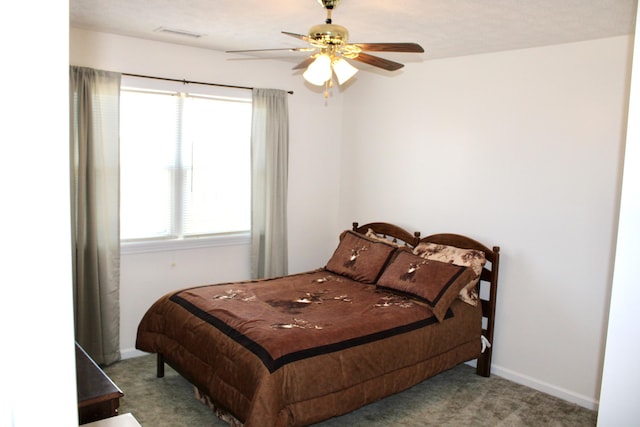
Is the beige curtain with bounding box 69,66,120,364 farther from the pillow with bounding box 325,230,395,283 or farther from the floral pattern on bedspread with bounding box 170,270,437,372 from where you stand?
the pillow with bounding box 325,230,395,283

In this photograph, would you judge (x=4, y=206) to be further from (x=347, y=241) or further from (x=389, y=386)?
(x=347, y=241)

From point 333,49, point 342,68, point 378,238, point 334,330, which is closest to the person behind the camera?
point 333,49

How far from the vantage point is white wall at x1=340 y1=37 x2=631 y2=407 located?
349 cm

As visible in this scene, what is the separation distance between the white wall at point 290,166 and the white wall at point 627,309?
3760mm

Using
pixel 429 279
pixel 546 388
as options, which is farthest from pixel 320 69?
pixel 546 388

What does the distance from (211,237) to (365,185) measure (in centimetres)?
167

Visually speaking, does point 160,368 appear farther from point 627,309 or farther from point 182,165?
point 627,309

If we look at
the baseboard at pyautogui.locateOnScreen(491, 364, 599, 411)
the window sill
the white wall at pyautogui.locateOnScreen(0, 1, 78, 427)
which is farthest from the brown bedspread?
the white wall at pyautogui.locateOnScreen(0, 1, 78, 427)

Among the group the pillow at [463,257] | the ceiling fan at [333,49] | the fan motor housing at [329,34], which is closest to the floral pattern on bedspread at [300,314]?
the pillow at [463,257]

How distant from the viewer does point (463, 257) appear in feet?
13.3

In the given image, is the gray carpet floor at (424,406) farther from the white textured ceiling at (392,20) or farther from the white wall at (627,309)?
the white textured ceiling at (392,20)

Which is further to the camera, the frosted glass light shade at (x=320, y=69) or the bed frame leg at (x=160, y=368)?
the bed frame leg at (x=160, y=368)

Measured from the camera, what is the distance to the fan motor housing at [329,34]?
2557mm

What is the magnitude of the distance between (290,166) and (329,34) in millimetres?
2636
